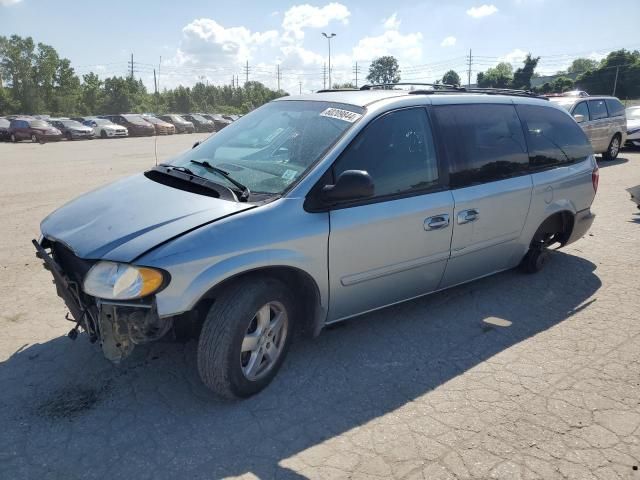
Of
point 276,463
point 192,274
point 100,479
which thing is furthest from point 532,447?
point 100,479

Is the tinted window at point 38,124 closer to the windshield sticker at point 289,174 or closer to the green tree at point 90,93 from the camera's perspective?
the windshield sticker at point 289,174

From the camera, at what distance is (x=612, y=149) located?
13414 millimetres

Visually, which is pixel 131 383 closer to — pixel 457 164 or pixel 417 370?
pixel 417 370

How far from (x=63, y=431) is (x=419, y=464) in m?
1.92

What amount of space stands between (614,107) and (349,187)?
1343cm

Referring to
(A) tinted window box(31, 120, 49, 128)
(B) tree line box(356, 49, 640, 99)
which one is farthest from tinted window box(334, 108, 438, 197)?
(B) tree line box(356, 49, 640, 99)

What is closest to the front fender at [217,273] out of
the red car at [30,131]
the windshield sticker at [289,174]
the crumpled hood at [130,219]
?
the crumpled hood at [130,219]

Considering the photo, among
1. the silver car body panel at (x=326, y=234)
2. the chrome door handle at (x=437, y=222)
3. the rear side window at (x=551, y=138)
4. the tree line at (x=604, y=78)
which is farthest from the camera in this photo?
the tree line at (x=604, y=78)

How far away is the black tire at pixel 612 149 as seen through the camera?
43.7ft

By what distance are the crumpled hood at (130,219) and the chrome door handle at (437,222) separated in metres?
1.36

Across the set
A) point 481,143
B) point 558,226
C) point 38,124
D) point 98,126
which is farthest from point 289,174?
point 98,126

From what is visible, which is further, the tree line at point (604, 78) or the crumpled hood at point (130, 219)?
the tree line at point (604, 78)

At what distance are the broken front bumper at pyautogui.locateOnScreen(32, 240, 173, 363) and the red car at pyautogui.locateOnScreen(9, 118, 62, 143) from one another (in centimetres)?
3141

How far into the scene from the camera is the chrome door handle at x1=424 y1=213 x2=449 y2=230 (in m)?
3.50
